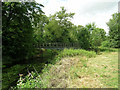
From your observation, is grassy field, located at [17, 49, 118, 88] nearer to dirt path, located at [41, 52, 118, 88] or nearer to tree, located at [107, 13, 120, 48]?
dirt path, located at [41, 52, 118, 88]

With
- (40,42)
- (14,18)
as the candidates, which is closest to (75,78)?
(14,18)

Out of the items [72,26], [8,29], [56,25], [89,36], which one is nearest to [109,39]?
[89,36]

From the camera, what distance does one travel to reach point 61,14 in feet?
57.9

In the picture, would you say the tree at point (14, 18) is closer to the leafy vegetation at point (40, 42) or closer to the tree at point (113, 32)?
the leafy vegetation at point (40, 42)

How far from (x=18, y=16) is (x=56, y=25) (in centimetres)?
1103

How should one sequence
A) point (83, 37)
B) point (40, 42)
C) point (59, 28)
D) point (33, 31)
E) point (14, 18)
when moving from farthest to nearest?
1. point (40, 42)
2. point (59, 28)
3. point (83, 37)
4. point (33, 31)
5. point (14, 18)

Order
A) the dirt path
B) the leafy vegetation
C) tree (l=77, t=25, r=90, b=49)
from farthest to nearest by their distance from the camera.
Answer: tree (l=77, t=25, r=90, b=49)
the leafy vegetation
the dirt path

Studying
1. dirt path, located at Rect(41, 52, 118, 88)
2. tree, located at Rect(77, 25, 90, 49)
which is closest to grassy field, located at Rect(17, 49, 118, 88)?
dirt path, located at Rect(41, 52, 118, 88)

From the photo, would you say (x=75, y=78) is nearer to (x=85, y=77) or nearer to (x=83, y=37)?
(x=85, y=77)

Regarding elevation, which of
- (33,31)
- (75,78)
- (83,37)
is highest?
(33,31)

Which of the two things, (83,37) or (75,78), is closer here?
(75,78)

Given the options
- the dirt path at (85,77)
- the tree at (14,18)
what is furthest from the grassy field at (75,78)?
the tree at (14,18)

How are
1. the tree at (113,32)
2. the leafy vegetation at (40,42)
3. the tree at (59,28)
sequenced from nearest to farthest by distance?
1. the leafy vegetation at (40,42)
2. the tree at (113,32)
3. the tree at (59,28)

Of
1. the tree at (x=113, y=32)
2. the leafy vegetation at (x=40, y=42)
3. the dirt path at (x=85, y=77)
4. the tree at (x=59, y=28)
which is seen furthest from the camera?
the tree at (x=59, y=28)
